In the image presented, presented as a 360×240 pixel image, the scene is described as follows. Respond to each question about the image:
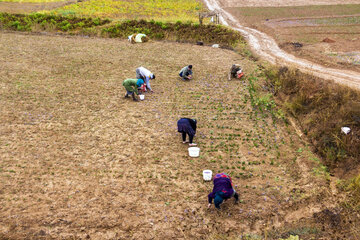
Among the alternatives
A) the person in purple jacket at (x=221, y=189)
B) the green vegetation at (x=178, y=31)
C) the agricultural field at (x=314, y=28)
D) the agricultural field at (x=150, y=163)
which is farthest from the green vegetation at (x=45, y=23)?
the person in purple jacket at (x=221, y=189)

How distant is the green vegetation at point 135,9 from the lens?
33938mm

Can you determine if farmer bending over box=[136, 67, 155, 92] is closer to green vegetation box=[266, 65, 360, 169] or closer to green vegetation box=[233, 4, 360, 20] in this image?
green vegetation box=[266, 65, 360, 169]

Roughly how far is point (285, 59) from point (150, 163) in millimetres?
13809

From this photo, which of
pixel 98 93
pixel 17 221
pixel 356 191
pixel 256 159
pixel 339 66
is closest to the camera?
pixel 17 221

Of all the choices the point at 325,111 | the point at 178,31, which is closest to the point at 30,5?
the point at 178,31

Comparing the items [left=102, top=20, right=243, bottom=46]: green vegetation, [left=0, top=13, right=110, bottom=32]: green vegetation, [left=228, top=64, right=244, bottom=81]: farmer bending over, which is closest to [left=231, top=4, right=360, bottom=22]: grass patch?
[left=102, top=20, right=243, bottom=46]: green vegetation

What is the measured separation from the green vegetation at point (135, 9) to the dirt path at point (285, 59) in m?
10.7

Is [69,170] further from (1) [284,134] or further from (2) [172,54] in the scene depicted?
(2) [172,54]

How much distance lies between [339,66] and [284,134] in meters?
8.85

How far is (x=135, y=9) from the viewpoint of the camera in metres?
38.5

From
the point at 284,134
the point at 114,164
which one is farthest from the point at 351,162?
the point at 114,164

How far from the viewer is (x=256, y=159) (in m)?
9.48

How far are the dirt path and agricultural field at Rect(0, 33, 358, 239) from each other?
365 centimetres

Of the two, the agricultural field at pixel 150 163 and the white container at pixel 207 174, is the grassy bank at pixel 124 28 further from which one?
the white container at pixel 207 174
